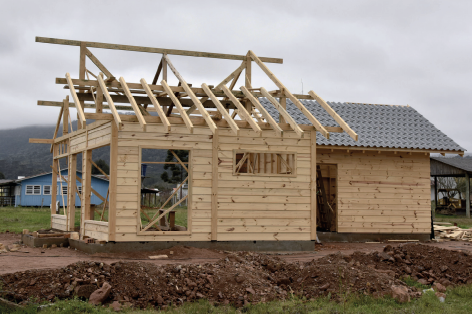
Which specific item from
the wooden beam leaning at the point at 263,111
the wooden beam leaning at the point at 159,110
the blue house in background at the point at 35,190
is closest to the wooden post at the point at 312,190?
the wooden beam leaning at the point at 263,111

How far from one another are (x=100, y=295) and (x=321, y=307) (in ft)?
9.97

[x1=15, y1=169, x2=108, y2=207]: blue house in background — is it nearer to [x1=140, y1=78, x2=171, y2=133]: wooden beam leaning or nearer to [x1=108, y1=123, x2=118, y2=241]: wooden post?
[x1=140, y1=78, x2=171, y2=133]: wooden beam leaning

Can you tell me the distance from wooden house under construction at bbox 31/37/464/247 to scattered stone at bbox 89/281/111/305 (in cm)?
441

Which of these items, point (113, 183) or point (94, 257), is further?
point (113, 183)

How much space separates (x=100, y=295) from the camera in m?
6.80

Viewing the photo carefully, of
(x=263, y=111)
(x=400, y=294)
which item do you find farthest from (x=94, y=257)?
(x=400, y=294)

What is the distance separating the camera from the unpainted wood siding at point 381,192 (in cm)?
1573

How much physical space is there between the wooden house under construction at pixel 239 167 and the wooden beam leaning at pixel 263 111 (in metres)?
A: 0.03

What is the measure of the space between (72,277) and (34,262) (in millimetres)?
3266

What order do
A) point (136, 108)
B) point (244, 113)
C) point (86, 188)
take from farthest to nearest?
point (86, 188) → point (244, 113) → point (136, 108)

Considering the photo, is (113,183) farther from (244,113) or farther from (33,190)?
(33,190)

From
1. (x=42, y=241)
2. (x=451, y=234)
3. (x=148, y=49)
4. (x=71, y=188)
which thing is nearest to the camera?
(x=42, y=241)

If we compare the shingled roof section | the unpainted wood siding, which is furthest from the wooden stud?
the unpainted wood siding

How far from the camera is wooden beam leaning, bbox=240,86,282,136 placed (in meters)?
11.5
